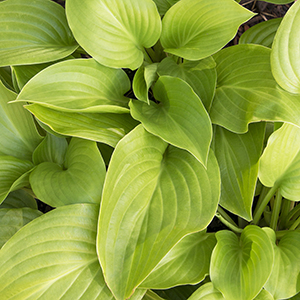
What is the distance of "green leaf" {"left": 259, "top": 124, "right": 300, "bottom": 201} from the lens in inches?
29.3

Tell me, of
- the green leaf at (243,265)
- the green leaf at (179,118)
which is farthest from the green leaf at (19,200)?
the green leaf at (243,265)

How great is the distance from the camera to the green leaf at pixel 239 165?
772mm

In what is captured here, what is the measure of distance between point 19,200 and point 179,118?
2.07ft

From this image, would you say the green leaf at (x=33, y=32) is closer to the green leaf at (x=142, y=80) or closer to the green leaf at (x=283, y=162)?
the green leaf at (x=142, y=80)

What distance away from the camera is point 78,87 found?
807 millimetres

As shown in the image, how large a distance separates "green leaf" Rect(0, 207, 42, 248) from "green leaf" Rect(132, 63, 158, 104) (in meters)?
0.48

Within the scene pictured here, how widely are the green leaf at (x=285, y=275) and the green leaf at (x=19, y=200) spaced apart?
77 cm

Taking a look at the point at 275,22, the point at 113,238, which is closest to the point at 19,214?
the point at 113,238

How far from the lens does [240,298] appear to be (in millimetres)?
722

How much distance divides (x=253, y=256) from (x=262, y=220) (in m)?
0.33

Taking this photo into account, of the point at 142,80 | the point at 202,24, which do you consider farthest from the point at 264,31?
the point at 142,80

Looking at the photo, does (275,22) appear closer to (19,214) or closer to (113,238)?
(113,238)

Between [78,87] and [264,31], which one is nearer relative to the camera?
[78,87]

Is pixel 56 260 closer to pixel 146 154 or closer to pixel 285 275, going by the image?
pixel 146 154
